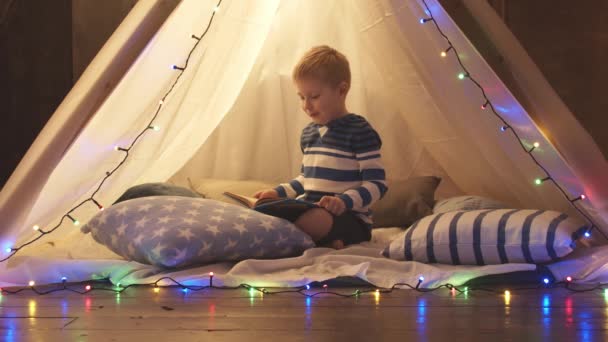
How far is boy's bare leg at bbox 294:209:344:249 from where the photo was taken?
2191 millimetres

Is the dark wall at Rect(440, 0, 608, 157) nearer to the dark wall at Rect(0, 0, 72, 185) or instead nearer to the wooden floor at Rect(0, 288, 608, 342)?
the dark wall at Rect(0, 0, 72, 185)

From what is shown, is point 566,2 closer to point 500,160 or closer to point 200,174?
point 500,160

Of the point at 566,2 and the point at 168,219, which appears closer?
the point at 168,219

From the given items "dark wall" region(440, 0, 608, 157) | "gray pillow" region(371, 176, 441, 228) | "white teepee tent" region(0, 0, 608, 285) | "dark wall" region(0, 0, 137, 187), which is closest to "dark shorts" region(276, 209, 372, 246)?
"gray pillow" region(371, 176, 441, 228)

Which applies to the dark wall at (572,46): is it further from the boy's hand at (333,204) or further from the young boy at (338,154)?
the boy's hand at (333,204)

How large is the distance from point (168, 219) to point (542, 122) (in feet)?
3.25

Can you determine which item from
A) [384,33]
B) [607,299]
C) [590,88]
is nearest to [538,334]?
[607,299]

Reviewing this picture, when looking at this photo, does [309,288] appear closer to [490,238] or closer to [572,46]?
[490,238]

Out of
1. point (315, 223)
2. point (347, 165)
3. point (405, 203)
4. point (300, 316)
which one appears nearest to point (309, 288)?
point (300, 316)

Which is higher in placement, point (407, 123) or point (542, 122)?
point (407, 123)

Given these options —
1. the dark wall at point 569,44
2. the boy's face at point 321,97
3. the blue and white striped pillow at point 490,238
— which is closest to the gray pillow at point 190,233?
the blue and white striped pillow at point 490,238

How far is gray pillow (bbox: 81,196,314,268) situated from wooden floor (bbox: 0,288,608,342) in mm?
178

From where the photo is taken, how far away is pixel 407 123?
297cm

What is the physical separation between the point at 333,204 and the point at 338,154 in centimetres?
22
